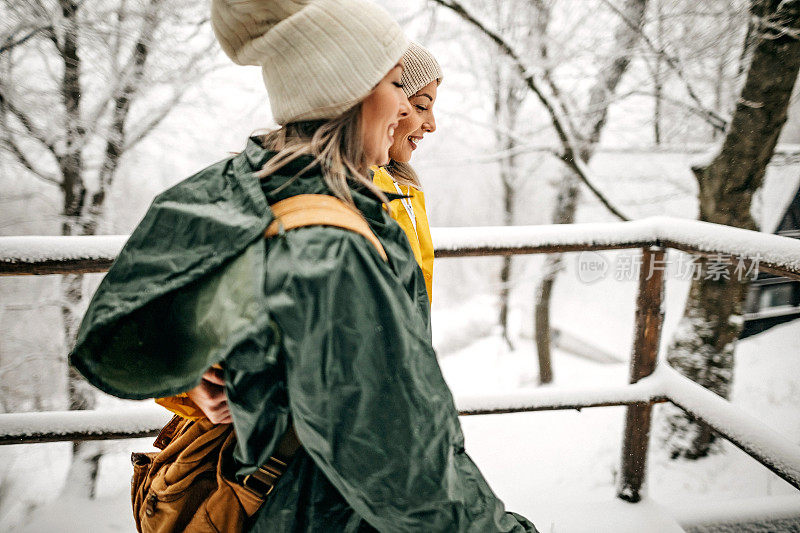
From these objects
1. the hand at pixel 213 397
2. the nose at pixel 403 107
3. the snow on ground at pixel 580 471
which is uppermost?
the nose at pixel 403 107

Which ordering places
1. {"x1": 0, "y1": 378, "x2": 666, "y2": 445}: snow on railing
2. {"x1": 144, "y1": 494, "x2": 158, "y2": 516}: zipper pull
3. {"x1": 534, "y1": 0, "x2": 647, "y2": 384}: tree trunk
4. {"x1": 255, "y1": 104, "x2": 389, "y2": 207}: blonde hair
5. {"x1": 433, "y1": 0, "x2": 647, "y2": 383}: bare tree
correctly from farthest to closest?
{"x1": 534, "y1": 0, "x2": 647, "y2": 384}: tree trunk < {"x1": 433, "y1": 0, "x2": 647, "y2": 383}: bare tree < {"x1": 0, "y1": 378, "x2": 666, "y2": 445}: snow on railing < {"x1": 144, "y1": 494, "x2": 158, "y2": 516}: zipper pull < {"x1": 255, "y1": 104, "x2": 389, "y2": 207}: blonde hair

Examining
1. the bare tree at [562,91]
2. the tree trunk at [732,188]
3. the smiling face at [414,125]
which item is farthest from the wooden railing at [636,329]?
the bare tree at [562,91]

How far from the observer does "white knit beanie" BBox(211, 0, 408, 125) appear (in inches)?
33.1

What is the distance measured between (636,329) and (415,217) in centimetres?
127

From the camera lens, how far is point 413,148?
150 cm

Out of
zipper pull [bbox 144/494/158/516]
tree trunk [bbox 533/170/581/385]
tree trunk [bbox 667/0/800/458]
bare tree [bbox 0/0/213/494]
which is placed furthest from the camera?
tree trunk [bbox 533/170/581/385]

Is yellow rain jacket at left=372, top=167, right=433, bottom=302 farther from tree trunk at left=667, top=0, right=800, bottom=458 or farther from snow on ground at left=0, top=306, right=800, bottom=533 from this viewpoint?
tree trunk at left=667, top=0, right=800, bottom=458

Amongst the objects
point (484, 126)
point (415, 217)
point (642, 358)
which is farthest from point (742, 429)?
point (484, 126)

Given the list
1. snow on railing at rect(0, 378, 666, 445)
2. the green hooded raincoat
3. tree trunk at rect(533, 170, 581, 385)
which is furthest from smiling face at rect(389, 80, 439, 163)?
tree trunk at rect(533, 170, 581, 385)

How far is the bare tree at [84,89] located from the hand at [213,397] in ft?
14.9

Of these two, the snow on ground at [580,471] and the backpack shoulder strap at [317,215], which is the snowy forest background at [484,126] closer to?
the snow on ground at [580,471]

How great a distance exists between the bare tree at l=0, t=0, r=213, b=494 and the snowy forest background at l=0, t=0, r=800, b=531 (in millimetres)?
17

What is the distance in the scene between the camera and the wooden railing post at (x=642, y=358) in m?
2.03

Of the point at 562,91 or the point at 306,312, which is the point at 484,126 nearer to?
the point at 562,91
